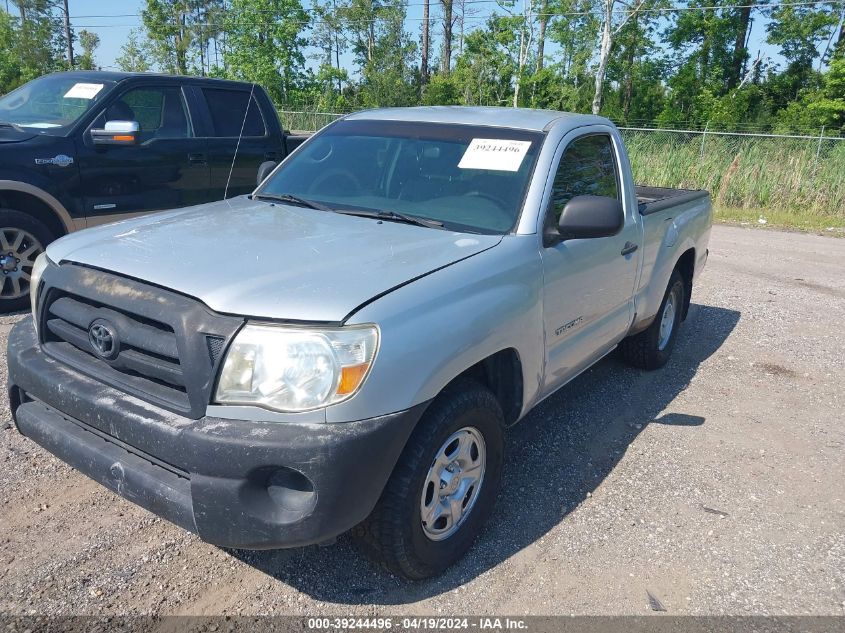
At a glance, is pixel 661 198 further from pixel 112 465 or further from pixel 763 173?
pixel 763 173

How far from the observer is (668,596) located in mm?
2865

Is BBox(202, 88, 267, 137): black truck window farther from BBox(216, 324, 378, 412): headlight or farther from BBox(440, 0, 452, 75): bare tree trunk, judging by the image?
BBox(440, 0, 452, 75): bare tree trunk

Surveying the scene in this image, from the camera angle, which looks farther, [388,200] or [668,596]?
[388,200]

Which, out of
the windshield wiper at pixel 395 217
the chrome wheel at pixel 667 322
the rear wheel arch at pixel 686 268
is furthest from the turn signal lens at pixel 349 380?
the rear wheel arch at pixel 686 268

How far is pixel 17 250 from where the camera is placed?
573 cm

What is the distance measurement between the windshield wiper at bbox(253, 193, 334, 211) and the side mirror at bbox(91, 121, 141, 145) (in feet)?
7.83

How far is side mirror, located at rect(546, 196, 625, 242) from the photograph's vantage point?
3268 millimetres

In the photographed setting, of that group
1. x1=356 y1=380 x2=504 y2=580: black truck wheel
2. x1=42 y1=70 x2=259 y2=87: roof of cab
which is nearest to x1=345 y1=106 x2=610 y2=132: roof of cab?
x1=356 y1=380 x2=504 y2=580: black truck wheel

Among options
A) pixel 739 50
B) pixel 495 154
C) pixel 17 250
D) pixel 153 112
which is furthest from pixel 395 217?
pixel 739 50

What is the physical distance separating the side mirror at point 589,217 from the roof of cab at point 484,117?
2.04 ft

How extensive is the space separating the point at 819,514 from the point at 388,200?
107 inches

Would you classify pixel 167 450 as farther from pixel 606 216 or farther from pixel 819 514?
pixel 819 514

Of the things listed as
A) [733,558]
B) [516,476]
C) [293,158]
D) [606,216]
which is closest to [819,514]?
[733,558]

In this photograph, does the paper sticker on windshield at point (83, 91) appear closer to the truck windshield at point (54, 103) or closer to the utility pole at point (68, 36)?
the truck windshield at point (54, 103)
